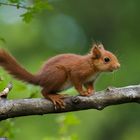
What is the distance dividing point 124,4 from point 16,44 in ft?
14.9

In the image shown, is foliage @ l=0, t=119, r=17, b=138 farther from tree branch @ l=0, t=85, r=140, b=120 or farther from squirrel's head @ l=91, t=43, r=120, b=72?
squirrel's head @ l=91, t=43, r=120, b=72

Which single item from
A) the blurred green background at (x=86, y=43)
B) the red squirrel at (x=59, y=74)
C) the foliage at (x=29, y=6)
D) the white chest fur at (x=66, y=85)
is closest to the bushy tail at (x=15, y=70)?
the red squirrel at (x=59, y=74)

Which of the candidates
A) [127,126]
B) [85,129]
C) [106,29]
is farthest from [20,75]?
[106,29]

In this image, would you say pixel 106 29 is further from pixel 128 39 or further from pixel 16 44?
pixel 16 44

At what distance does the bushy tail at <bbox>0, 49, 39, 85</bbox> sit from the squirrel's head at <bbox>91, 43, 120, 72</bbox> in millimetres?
493

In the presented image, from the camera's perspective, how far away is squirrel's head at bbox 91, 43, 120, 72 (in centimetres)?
558

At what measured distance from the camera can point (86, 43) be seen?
18.0 metres

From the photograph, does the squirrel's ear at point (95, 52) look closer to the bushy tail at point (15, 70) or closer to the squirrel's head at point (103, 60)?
the squirrel's head at point (103, 60)

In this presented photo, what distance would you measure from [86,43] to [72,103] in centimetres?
1322

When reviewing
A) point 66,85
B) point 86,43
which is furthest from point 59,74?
point 86,43

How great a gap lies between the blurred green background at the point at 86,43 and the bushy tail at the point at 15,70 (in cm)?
690

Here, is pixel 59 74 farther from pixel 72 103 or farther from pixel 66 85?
pixel 72 103

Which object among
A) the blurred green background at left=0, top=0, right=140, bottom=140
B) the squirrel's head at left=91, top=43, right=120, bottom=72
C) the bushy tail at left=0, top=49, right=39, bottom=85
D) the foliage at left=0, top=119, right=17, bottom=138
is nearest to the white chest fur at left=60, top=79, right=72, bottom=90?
the bushy tail at left=0, top=49, right=39, bottom=85

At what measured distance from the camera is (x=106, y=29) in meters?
19.9
